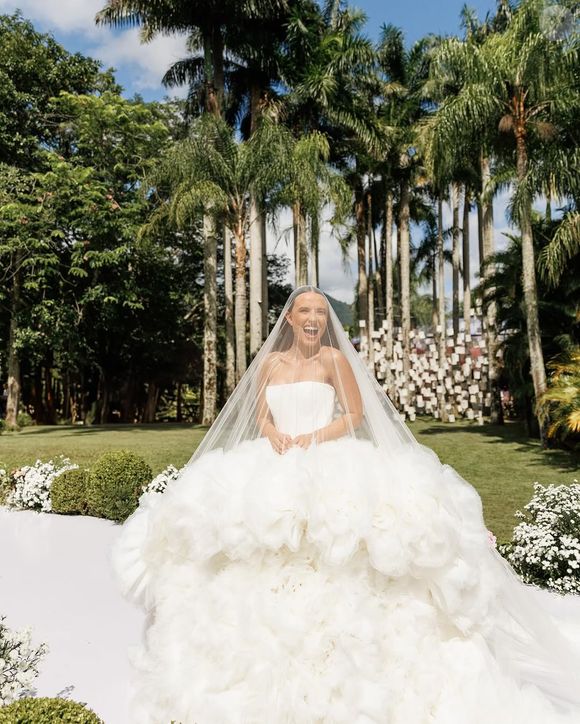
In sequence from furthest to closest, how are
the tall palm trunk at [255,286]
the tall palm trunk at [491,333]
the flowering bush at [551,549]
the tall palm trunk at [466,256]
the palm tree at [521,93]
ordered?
the tall palm trunk at [466,256] < the tall palm trunk at [491,333] < the tall palm trunk at [255,286] < the palm tree at [521,93] < the flowering bush at [551,549]

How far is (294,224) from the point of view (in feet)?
73.4

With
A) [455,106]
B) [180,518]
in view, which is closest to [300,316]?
[180,518]

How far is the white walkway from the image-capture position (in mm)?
3719

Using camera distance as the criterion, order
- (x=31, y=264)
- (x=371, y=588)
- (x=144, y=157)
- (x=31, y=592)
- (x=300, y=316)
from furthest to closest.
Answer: (x=144, y=157) → (x=31, y=264) → (x=31, y=592) → (x=300, y=316) → (x=371, y=588)

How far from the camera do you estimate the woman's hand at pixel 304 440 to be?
3.34m

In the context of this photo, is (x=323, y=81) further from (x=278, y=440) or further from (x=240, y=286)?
(x=278, y=440)

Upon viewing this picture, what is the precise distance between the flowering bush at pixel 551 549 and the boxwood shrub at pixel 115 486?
510 centimetres

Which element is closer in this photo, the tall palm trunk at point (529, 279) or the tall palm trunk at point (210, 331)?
the tall palm trunk at point (529, 279)

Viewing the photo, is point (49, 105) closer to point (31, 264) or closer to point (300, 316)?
point (31, 264)

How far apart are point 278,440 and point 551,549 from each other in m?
3.29

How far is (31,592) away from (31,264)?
742 inches

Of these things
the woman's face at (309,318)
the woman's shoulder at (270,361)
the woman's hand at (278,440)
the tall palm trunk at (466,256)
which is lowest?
the woman's hand at (278,440)

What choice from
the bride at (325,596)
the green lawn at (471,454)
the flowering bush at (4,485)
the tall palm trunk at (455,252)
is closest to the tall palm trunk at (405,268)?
the tall palm trunk at (455,252)

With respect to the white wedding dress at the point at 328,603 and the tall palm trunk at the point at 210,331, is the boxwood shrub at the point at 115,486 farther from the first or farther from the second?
the tall palm trunk at the point at 210,331
